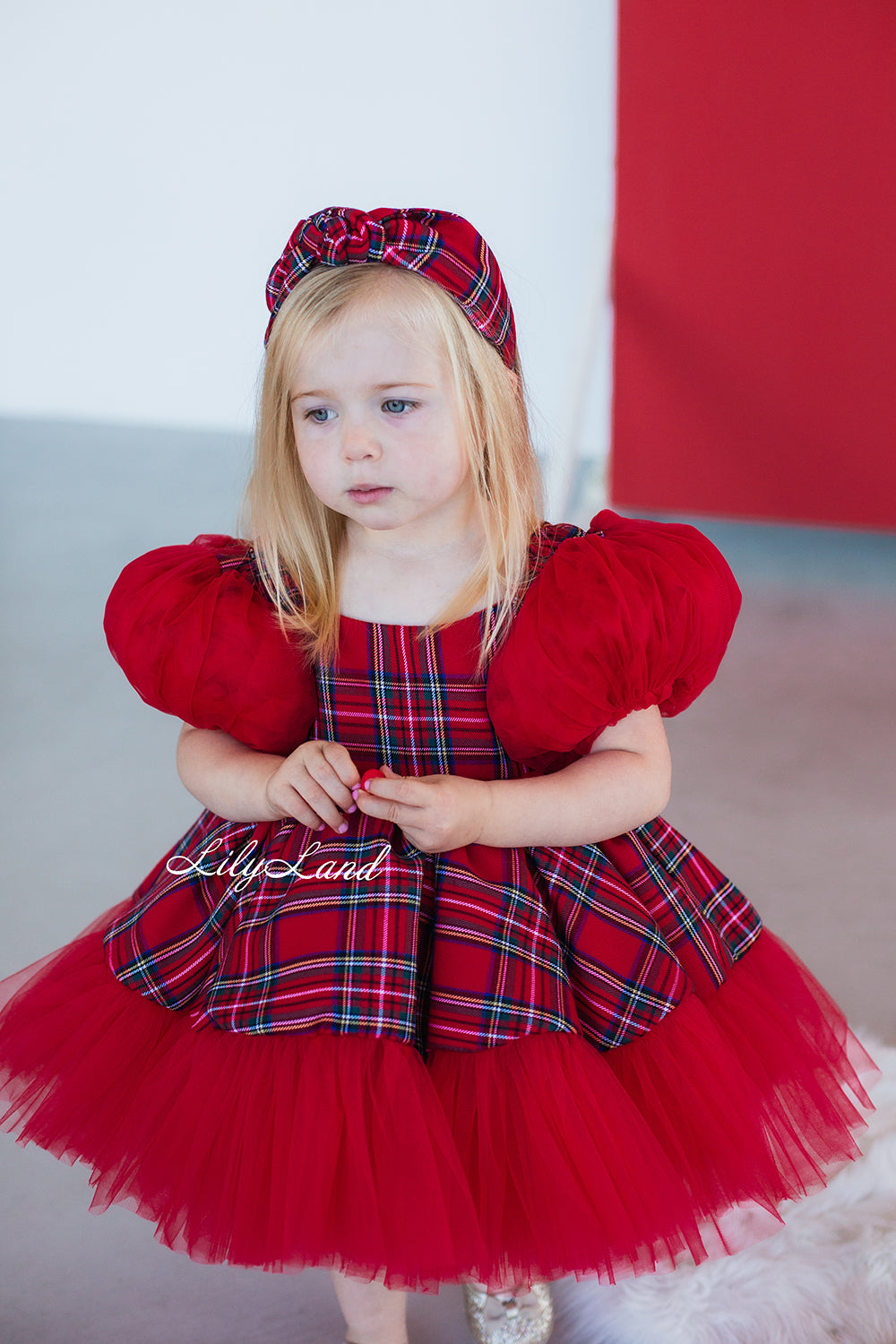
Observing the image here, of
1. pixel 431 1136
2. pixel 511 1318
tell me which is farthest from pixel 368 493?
pixel 511 1318

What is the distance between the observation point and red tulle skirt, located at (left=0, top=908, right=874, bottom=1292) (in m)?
0.73

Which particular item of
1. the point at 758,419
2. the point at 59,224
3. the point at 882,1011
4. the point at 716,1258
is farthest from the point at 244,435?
the point at 716,1258

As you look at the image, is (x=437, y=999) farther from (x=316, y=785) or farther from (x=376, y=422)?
(x=376, y=422)

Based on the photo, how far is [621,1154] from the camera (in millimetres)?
760

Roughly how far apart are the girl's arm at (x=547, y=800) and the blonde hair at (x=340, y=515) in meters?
0.10

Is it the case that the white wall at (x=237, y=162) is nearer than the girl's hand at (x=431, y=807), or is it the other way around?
the girl's hand at (x=431, y=807)

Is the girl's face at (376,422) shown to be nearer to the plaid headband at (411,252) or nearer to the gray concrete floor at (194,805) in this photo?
the plaid headband at (411,252)

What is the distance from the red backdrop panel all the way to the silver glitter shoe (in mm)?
1749

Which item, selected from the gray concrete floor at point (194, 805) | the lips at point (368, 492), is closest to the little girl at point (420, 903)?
the lips at point (368, 492)

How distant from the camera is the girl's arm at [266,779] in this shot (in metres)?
0.85

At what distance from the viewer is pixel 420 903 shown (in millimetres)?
832

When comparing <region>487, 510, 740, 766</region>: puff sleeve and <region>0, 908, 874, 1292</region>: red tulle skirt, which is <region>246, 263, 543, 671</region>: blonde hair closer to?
<region>487, 510, 740, 766</region>: puff sleeve

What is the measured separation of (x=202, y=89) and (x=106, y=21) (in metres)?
0.35

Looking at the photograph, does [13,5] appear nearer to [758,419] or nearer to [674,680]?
[758,419]
